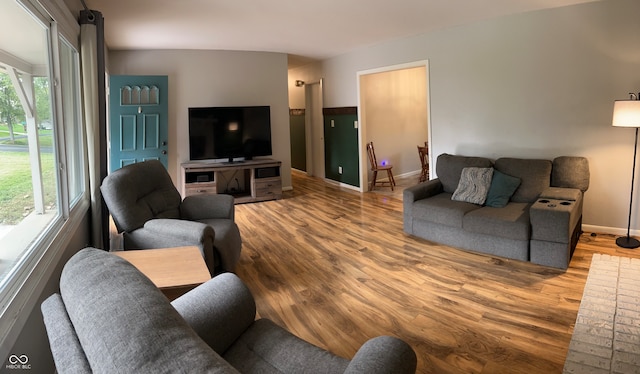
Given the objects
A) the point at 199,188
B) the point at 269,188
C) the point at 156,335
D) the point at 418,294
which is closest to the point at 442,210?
the point at 418,294

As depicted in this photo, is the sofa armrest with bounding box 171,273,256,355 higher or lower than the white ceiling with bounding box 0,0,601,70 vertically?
lower

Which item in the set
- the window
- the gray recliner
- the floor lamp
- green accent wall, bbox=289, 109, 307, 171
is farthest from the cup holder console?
green accent wall, bbox=289, 109, 307, 171

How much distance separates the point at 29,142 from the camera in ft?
6.73

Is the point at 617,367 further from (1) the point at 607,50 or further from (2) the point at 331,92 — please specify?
(2) the point at 331,92

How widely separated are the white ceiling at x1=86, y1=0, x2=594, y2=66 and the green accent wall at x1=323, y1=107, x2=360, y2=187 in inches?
60.6

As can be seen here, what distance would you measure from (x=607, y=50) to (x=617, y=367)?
3232 millimetres

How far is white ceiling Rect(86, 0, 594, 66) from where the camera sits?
12.8ft

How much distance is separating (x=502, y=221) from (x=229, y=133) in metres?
4.33

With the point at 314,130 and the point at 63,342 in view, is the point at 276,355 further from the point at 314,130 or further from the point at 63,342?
the point at 314,130

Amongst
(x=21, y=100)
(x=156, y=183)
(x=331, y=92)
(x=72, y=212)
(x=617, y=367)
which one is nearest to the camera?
(x=21, y=100)

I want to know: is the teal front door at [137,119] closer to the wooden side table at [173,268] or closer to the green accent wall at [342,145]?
the green accent wall at [342,145]

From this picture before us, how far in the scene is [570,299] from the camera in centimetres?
285

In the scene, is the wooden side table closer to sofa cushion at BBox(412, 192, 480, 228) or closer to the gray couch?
the gray couch

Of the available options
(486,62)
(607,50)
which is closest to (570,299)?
(607,50)
